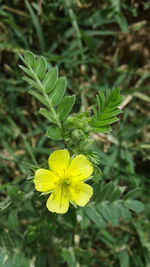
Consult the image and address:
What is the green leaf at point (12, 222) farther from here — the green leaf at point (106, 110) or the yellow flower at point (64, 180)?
the green leaf at point (106, 110)

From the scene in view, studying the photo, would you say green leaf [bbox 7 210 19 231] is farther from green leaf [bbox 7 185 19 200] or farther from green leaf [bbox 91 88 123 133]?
green leaf [bbox 91 88 123 133]

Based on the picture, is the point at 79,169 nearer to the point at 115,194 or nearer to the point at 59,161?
the point at 59,161

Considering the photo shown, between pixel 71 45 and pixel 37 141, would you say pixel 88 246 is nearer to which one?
pixel 37 141

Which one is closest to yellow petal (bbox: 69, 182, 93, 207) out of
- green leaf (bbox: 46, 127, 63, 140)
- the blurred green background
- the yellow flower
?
the yellow flower

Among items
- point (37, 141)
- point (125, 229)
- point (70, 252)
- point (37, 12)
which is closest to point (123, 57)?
point (37, 12)

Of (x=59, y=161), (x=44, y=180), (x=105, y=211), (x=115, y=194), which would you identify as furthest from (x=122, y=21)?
(x=44, y=180)

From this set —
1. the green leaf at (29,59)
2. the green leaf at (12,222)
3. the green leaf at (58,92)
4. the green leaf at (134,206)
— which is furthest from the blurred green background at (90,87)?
the green leaf at (29,59)
